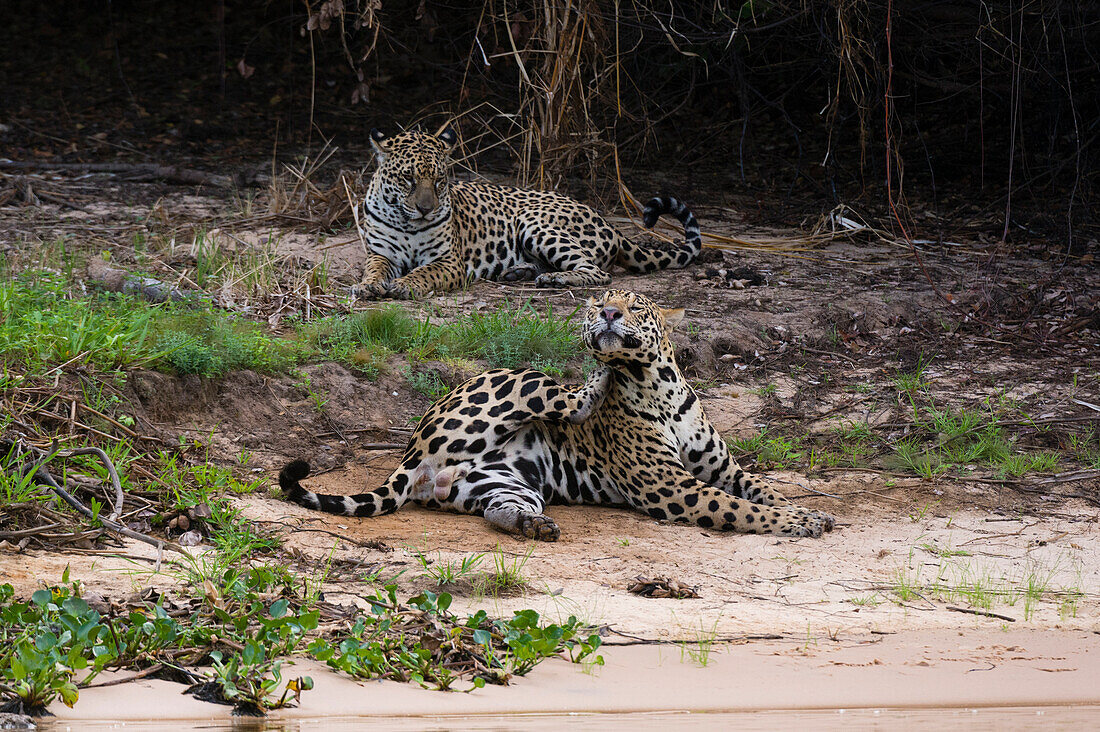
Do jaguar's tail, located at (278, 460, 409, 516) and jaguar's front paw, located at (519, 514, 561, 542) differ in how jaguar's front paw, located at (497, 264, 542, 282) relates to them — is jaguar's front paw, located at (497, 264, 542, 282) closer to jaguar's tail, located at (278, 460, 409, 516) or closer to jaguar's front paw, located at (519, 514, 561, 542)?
jaguar's tail, located at (278, 460, 409, 516)

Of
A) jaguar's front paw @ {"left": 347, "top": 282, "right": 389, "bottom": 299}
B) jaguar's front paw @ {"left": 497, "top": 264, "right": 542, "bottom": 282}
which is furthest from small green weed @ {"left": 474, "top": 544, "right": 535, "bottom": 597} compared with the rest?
jaguar's front paw @ {"left": 497, "top": 264, "right": 542, "bottom": 282}

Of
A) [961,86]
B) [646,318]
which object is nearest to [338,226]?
[646,318]

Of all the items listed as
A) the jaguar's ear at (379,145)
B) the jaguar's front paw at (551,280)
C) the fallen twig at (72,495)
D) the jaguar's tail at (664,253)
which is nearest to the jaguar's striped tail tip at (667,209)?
the jaguar's tail at (664,253)

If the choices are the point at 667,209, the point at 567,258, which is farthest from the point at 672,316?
the point at 667,209

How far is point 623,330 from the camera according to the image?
5.52 meters

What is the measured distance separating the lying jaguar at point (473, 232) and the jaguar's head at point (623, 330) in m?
3.63

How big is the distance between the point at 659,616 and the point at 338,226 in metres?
7.07

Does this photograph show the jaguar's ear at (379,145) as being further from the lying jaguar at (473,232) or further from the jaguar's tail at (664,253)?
the jaguar's tail at (664,253)

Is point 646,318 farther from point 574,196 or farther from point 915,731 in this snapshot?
point 574,196

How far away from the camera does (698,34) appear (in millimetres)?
10992

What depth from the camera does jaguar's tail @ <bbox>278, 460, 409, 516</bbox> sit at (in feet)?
16.8

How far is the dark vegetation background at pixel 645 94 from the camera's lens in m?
10.4

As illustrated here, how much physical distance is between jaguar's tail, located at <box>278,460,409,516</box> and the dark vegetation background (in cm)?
388

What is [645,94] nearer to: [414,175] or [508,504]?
[414,175]
